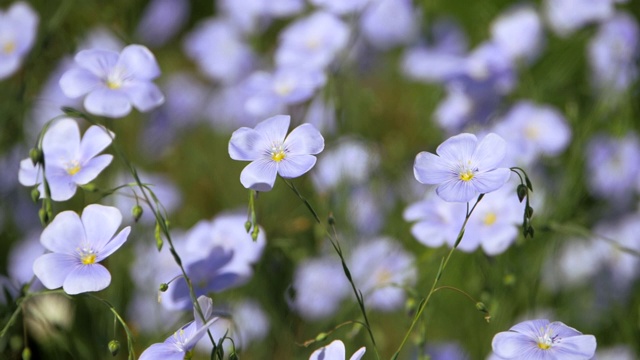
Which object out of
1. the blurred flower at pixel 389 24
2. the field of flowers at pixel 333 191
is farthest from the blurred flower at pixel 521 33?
the blurred flower at pixel 389 24

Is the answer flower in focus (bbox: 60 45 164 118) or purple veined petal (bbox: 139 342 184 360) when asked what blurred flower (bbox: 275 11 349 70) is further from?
purple veined petal (bbox: 139 342 184 360)

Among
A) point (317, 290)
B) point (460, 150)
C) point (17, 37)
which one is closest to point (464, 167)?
point (460, 150)

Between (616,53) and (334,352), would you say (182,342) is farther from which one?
(616,53)

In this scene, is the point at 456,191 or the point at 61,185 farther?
the point at 61,185

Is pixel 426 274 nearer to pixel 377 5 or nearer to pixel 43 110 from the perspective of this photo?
pixel 377 5

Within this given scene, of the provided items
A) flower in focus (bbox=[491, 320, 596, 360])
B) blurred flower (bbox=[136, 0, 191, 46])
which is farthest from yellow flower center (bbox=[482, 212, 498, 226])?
blurred flower (bbox=[136, 0, 191, 46])

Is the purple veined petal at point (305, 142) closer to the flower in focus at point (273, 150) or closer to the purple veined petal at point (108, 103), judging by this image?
the flower in focus at point (273, 150)
